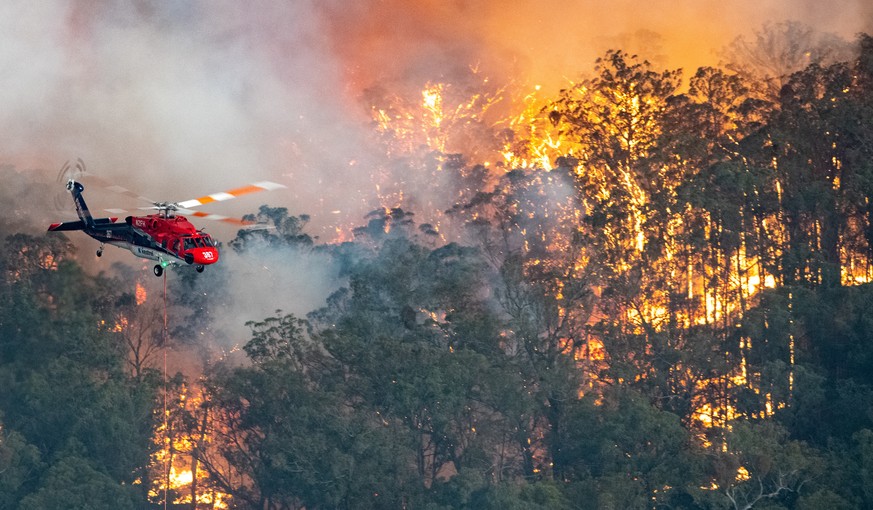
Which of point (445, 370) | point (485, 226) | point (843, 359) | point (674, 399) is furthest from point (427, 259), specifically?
point (843, 359)

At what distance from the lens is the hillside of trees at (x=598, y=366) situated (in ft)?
201

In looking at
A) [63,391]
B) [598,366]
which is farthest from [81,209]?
[598,366]

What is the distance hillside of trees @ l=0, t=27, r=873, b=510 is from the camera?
61188mm

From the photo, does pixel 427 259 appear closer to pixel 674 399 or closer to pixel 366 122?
pixel 674 399

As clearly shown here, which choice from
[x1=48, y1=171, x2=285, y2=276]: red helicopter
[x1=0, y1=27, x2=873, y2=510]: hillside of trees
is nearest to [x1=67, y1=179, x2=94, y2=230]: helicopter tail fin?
[x1=48, y1=171, x2=285, y2=276]: red helicopter

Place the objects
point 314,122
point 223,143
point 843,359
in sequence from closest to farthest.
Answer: point 843,359, point 223,143, point 314,122

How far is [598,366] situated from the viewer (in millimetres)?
69000

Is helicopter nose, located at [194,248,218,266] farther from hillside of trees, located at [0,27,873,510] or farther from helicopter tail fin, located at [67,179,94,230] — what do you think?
hillside of trees, located at [0,27,873,510]

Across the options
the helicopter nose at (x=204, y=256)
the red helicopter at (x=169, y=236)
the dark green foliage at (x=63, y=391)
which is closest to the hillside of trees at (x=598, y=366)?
the dark green foliage at (x=63, y=391)

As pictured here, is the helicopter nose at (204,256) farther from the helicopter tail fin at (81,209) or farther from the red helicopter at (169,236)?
the helicopter tail fin at (81,209)

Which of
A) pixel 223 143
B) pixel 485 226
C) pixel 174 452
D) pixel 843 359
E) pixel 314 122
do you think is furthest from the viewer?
pixel 314 122

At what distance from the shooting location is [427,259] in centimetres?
7656

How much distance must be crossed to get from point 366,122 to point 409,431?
2002 inches

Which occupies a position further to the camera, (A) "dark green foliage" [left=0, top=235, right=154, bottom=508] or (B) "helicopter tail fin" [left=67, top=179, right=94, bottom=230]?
(A) "dark green foliage" [left=0, top=235, right=154, bottom=508]
